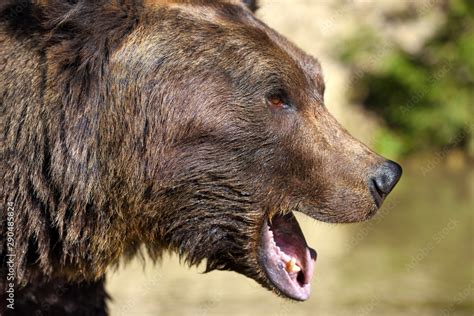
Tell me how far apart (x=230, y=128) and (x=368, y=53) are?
7.87 m

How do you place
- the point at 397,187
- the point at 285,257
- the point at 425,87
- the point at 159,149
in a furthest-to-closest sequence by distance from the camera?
1. the point at 425,87
2. the point at 397,187
3. the point at 285,257
4. the point at 159,149

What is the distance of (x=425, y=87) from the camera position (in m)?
11.4

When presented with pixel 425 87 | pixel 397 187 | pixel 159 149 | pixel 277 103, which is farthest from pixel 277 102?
pixel 425 87

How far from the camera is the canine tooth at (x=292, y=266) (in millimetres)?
4109

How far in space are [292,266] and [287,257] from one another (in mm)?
41

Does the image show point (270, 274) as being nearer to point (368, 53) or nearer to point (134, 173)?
point (134, 173)

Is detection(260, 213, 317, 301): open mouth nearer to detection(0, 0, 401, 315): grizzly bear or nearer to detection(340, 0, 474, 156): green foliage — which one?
detection(0, 0, 401, 315): grizzly bear

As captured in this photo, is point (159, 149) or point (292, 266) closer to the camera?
point (159, 149)

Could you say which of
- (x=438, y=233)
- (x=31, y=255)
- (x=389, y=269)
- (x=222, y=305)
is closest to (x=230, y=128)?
(x=31, y=255)

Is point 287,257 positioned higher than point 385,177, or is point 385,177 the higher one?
point 385,177

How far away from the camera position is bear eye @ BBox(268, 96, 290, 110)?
4.05 meters
